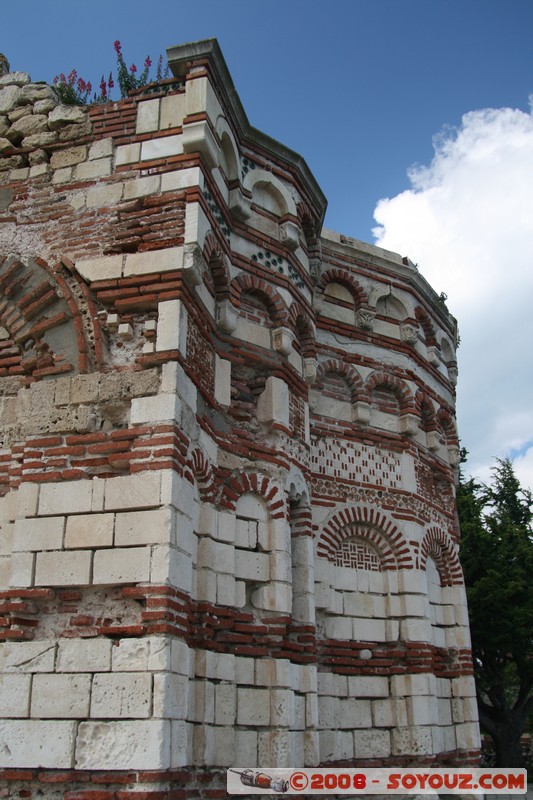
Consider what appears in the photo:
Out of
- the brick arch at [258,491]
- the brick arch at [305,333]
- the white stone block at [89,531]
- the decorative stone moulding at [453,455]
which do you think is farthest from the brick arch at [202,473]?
the decorative stone moulding at [453,455]

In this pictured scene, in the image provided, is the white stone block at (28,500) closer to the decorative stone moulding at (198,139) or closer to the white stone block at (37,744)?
the white stone block at (37,744)

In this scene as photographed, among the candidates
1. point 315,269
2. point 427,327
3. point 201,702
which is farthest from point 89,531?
point 427,327

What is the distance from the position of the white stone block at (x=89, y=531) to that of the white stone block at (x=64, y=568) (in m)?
0.07

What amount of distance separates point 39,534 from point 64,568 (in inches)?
14.7

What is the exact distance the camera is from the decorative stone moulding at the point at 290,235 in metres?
8.85

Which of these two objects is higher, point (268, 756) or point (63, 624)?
point (63, 624)

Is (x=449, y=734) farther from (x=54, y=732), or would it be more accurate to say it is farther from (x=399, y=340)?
(x=54, y=732)

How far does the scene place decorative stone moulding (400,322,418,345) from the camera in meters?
10.8

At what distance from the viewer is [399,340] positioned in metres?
10.8

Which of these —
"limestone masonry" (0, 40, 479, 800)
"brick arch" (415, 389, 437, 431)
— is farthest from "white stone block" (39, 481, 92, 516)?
"brick arch" (415, 389, 437, 431)

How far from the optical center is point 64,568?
19.2 ft

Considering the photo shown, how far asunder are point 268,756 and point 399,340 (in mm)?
5955

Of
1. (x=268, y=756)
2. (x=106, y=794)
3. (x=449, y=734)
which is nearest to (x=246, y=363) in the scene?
(x=268, y=756)

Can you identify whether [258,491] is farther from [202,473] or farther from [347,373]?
[347,373]
